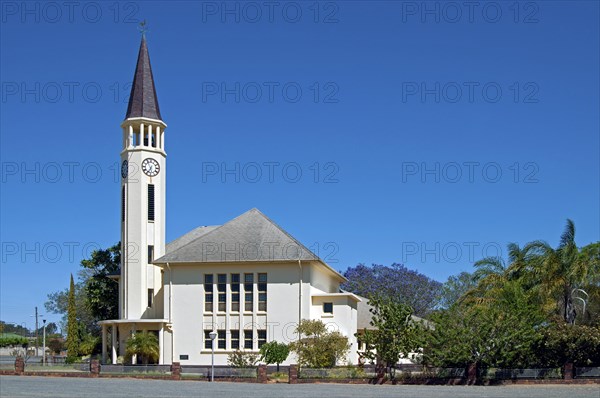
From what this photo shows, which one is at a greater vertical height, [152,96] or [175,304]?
[152,96]

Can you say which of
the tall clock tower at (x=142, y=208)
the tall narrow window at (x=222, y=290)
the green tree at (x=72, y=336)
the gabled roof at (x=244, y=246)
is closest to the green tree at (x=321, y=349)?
the gabled roof at (x=244, y=246)

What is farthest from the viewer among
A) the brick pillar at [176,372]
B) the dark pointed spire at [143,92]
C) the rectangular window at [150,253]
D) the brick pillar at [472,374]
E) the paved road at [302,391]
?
the dark pointed spire at [143,92]

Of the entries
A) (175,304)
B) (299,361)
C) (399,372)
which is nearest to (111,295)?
(175,304)

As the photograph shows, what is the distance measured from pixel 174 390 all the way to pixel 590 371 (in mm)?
18618

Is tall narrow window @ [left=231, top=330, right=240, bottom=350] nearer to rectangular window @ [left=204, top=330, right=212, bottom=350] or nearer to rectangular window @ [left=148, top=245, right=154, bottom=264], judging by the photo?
rectangular window @ [left=204, top=330, right=212, bottom=350]

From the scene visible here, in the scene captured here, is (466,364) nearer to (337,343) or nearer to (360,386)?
(360,386)

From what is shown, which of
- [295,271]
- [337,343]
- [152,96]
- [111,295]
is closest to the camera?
[337,343]

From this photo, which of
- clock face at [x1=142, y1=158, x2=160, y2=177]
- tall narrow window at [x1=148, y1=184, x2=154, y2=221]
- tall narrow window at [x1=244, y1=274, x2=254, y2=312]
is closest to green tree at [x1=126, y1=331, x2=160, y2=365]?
tall narrow window at [x1=244, y1=274, x2=254, y2=312]

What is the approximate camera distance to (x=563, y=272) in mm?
42625

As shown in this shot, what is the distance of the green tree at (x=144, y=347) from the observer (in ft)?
164

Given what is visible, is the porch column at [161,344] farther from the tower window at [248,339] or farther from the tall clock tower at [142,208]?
the tower window at [248,339]

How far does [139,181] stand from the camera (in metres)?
53.6

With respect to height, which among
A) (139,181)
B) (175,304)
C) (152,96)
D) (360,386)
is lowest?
(360,386)

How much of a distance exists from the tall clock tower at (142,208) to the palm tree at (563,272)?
24066mm
